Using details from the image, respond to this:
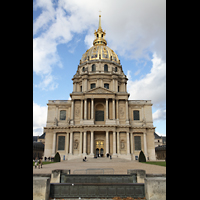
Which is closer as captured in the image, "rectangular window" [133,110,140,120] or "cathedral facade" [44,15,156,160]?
"cathedral facade" [44,15,156,160]

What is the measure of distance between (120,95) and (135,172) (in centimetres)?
3847

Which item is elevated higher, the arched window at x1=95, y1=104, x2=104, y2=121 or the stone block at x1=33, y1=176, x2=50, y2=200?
the arched window at x1=95, y1=104, x2=104, y2=121

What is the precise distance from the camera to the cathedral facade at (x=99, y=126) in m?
47.9

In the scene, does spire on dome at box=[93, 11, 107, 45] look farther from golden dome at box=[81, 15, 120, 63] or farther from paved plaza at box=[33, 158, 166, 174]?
paved plaza at box=[33, 158, 166, 174]

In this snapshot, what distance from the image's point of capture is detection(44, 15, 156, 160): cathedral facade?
4791 centimetres

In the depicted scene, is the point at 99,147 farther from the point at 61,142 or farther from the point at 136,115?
the point at 136,115

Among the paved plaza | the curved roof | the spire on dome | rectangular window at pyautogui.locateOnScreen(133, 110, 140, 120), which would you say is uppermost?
the spire on dome

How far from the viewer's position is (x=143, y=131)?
1982 inches

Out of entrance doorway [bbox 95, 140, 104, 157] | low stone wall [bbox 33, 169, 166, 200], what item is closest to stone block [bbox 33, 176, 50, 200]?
low stone wall [bbox 33, 169, 166, 200]

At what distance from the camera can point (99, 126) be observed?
48.1 meters

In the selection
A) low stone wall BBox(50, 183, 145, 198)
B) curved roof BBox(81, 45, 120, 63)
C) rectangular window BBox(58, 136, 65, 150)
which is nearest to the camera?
low stone wall BBox(50, 183, 145, 198)

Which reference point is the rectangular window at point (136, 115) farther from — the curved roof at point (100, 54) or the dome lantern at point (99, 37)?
the dome lantern at point (99, 37)

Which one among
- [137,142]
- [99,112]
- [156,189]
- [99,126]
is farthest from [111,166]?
[99,112]

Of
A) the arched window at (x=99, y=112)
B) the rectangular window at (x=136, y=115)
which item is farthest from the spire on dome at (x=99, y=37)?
the rectangular window at (x=136, y=115)
